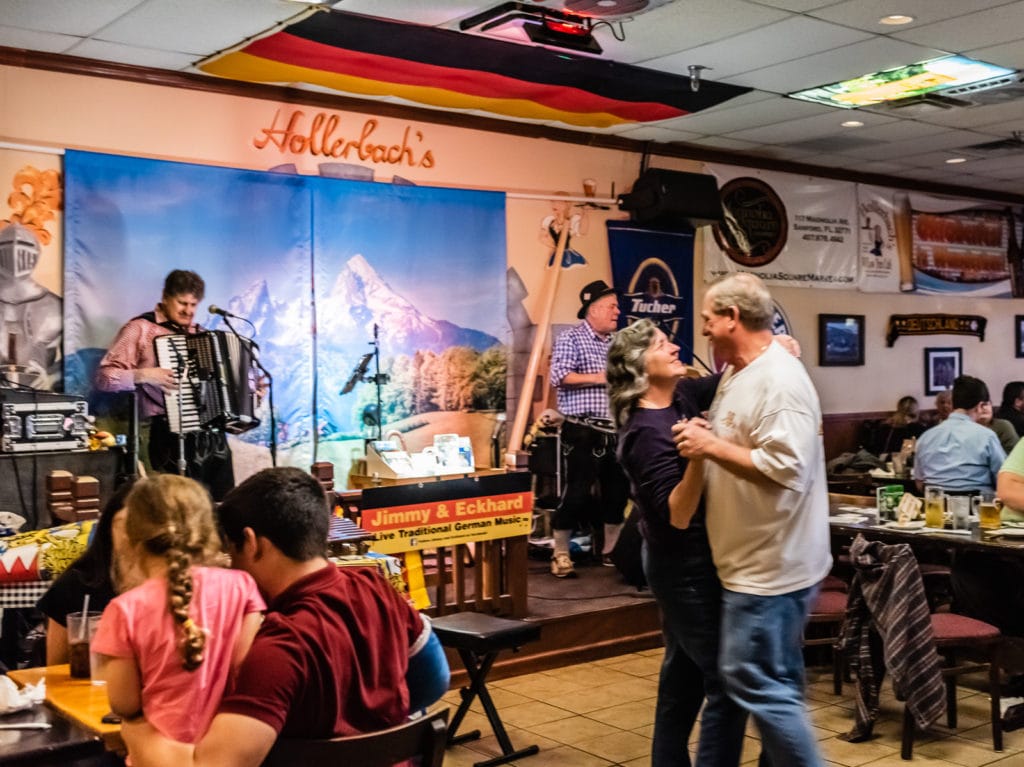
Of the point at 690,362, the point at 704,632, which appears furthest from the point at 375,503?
the point at 690,362

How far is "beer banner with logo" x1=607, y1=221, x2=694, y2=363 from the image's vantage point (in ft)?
26.8

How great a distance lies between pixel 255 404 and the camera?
6496 mm

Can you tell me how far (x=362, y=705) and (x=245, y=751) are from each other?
0.28 metres

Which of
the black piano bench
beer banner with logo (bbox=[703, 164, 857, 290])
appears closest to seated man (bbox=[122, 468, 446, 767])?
the black piano bench

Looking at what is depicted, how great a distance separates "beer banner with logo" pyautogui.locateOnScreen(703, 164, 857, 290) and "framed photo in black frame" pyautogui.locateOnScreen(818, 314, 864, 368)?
0.28 m

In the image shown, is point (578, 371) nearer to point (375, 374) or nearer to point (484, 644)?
point (375, 374)

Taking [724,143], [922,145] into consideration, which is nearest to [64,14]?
[724,143]

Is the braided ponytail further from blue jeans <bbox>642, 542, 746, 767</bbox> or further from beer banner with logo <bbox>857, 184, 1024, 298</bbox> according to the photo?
beer banner with logo <bbox>857, 184, 1024, 298</bbox>

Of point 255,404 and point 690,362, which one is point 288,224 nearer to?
point 255,404

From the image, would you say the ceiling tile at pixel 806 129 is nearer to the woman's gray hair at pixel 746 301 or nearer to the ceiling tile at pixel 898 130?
the ceiling tile at pixel 898 130

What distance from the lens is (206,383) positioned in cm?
602

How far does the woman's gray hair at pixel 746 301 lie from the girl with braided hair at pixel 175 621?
1590 mm

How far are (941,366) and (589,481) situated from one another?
5.09 metres

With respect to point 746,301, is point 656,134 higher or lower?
higher
